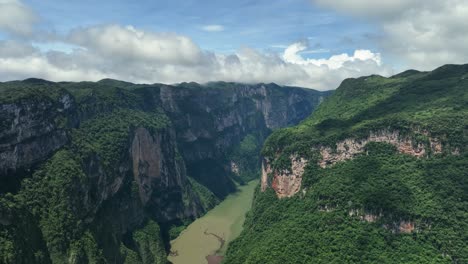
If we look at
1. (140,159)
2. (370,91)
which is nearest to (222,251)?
(140,159)

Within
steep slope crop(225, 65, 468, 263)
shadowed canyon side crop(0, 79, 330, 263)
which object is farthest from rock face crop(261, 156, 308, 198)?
shadowed canyon side crop(0, 79, 330, 263)

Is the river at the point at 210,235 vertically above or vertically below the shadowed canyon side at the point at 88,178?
below

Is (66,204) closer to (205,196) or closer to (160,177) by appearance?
(160,177)

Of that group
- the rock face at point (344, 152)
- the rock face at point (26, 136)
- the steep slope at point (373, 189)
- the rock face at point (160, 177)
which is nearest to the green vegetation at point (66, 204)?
the rock face at point (26, 136)

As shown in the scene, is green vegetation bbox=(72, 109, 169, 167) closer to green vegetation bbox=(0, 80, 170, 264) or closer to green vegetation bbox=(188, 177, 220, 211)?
green vegetation bbox=(0, 80, 170, 264)

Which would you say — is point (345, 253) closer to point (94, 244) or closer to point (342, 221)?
point (342, 221)

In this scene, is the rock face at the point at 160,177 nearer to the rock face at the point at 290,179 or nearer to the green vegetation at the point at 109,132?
the green vegetation at the point at 109,132

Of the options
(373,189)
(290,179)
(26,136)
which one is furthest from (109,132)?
(373,189)
